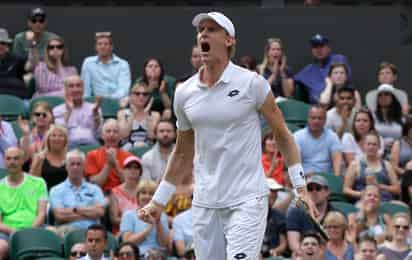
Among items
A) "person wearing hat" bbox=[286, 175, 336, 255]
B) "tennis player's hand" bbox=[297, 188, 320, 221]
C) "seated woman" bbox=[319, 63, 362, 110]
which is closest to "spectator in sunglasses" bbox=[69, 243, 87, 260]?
"person wearing hat" bbox=[286, 175, 336, 255]

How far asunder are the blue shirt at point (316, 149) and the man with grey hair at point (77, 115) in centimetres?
208

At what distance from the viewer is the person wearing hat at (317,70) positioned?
1584cm

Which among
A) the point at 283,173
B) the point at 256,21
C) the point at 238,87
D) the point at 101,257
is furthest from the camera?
the point at 256,21

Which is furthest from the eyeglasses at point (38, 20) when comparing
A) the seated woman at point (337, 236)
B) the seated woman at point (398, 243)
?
the seated woman at point (398, 243)

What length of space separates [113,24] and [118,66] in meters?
1.38

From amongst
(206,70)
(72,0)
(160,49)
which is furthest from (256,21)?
(206,70)

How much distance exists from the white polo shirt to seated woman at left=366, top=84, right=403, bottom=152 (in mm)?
6802

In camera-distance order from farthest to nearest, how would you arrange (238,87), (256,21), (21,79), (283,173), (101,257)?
(256,21), (21,79), (283,173), (101,257), (238,87)

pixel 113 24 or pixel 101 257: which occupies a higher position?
pixel 113 24

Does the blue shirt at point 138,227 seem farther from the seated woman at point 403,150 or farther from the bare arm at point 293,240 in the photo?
the seated woman at point 403,150

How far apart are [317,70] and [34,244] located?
16.2 feet

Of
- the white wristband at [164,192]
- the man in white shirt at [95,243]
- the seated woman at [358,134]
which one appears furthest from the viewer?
the seated woman at [358,134]

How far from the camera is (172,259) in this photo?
12.2m

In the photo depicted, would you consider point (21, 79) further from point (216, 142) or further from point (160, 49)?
point (216, 142)
